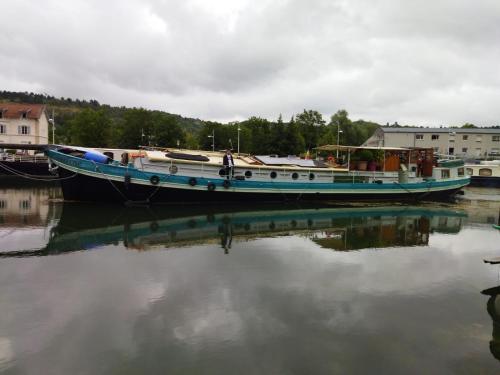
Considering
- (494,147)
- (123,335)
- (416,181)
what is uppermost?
(494,147)

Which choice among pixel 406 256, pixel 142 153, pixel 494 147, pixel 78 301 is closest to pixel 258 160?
pixel 142 153

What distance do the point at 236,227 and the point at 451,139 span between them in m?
63.7

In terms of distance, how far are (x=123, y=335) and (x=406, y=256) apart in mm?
9376

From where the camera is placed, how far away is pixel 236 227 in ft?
55.4

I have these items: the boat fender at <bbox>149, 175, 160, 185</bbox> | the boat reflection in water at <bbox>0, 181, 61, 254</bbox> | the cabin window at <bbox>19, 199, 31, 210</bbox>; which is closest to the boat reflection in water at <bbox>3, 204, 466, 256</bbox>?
the boat reflection in water at <bbox>0, 181, 61, 254</bbox>

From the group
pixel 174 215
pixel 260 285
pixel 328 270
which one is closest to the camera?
pixel 260 285

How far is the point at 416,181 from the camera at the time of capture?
89.3ft

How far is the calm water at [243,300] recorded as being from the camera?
6.34m

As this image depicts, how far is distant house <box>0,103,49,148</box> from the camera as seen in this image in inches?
2495

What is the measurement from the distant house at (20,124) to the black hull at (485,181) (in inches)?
2591

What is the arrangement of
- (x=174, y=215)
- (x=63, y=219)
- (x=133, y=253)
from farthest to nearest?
(x=174, y=215) < (x=63, y=219) < (x=133, y=253)

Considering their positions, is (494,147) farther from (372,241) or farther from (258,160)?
(372,241)

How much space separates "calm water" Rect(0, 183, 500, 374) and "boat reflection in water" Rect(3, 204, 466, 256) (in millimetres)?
155

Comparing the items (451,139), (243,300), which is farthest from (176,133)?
(243,300)
